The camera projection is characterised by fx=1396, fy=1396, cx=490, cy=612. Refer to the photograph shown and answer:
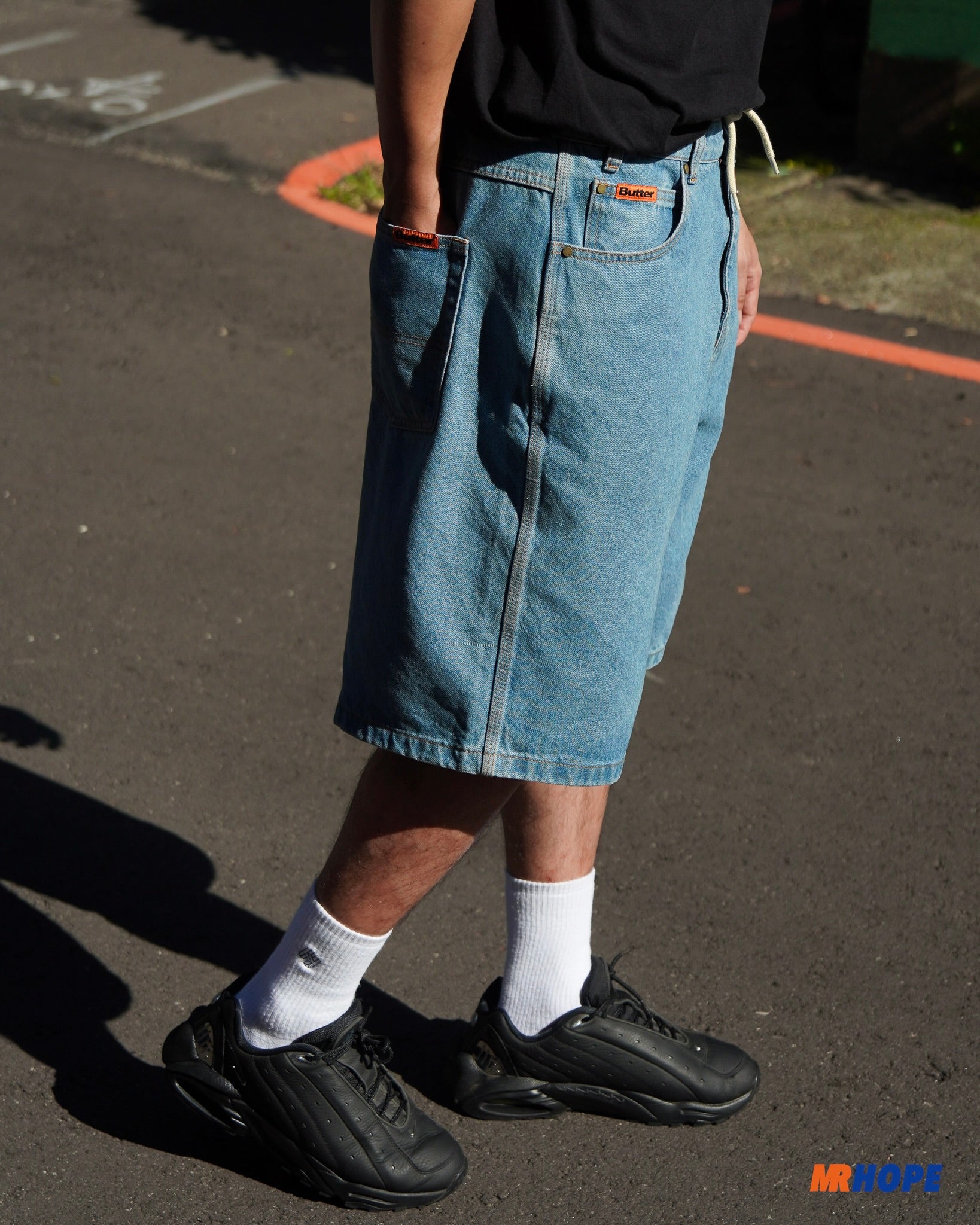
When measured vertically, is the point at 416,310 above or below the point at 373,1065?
above

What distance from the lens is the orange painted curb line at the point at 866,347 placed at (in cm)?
529

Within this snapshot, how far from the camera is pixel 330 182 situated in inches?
281

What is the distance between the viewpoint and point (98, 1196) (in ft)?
6.61

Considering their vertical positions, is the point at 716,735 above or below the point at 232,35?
below

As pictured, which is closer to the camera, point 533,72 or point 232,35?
point 533,72

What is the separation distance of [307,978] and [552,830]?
0.42m

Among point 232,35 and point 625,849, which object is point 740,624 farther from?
point 232,35

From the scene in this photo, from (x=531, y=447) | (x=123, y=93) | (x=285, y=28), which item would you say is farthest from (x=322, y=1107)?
(x=285, y=28)

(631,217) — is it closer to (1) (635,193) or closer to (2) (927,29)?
(1) (635,193)

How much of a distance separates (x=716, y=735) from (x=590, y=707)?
1.46 meters

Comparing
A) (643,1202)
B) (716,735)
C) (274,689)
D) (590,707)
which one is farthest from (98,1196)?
(716,735)

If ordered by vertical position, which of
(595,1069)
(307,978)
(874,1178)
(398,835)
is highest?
(398,835)

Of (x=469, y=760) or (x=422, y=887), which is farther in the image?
(x=422, y=887)

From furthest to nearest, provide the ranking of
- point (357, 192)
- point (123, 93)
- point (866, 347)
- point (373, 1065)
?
point (123, 93) → point (357, 192) → point (866, 347) → point (373, 1065)
